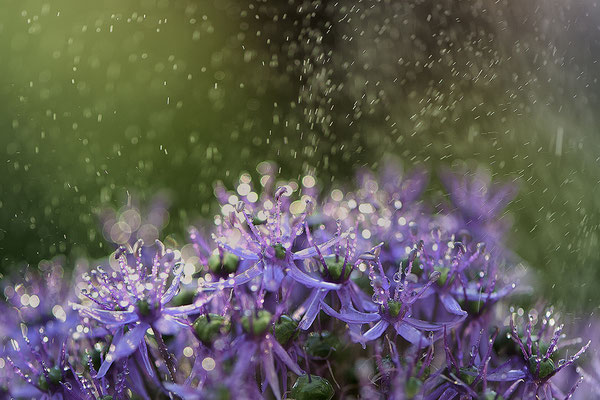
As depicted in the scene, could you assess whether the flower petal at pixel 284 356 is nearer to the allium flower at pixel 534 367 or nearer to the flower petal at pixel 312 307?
the flower petal at pixel 312 307

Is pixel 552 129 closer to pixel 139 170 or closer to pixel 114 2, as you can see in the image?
pixel 139 170

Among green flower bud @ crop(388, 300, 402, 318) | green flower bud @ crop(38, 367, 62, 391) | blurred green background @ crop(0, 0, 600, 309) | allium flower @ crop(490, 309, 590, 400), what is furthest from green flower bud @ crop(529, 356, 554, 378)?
blurred green background @ crop(0, 0, 600, 309)

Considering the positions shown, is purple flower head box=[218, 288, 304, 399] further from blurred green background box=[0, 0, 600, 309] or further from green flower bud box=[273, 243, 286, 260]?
blurred green background box=[0, 0, 600, 309]

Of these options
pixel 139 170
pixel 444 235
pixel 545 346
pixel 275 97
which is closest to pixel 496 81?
pixel 275 97

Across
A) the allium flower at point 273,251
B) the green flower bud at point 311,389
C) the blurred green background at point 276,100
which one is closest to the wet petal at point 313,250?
the allium flower at point 273,251

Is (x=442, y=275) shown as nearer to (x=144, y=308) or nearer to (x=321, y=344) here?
(x=321, y=344)
